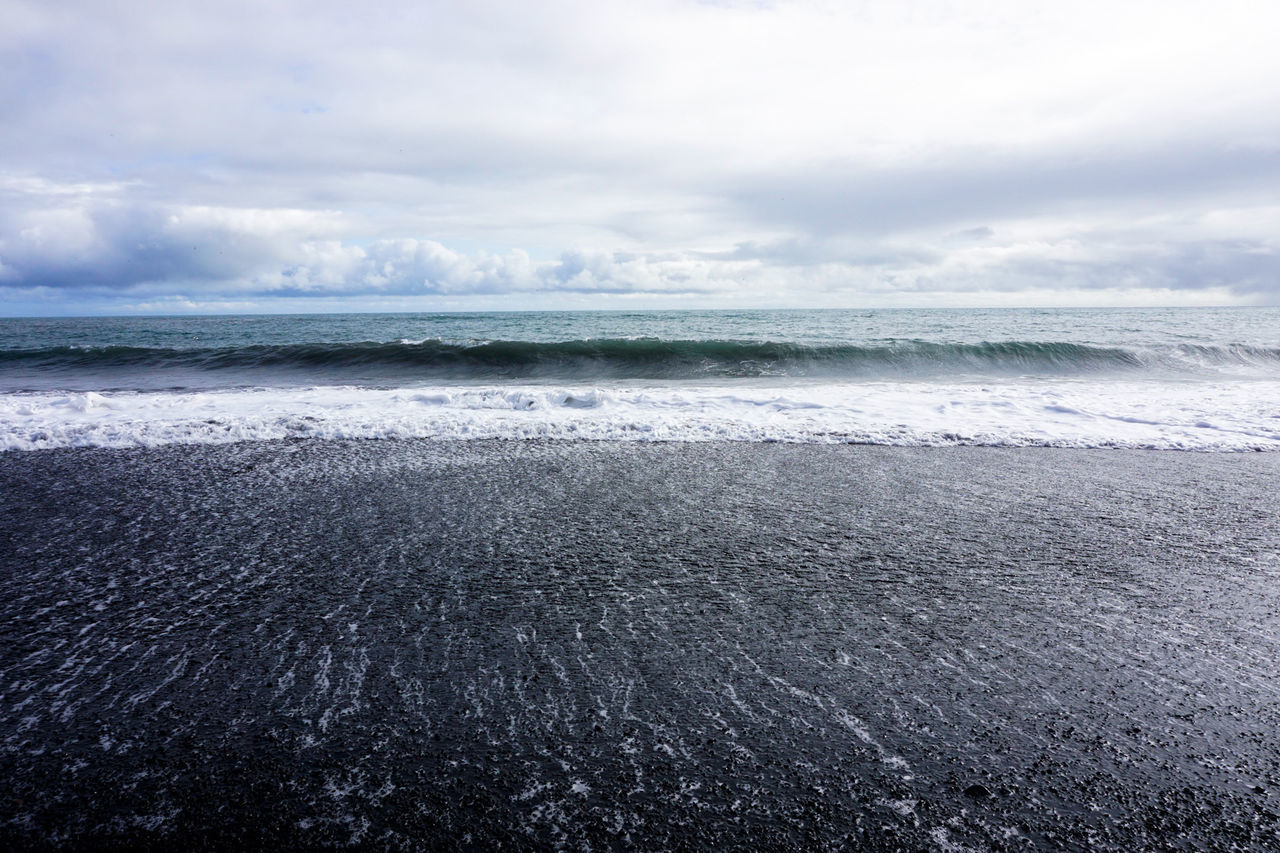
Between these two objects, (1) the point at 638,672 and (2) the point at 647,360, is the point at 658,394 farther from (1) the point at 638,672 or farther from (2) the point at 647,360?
(1) the point at 638,672

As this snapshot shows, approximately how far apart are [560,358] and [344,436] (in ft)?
37.9

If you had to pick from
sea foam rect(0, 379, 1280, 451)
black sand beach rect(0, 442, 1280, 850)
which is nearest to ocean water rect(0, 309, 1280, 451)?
sea foam rect(0, 379, 1280, 451)

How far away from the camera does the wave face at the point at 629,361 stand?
53.7 ft

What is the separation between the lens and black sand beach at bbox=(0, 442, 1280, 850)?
172 cm

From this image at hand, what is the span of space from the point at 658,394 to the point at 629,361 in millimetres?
7899

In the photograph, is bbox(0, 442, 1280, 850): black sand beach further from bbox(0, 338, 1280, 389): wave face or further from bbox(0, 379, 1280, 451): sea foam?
bbox(0, 338, 1280, 389): wave face

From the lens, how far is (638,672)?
239 cm

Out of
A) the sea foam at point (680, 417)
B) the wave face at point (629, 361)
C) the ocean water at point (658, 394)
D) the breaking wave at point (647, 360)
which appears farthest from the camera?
the breaking wave at point (647, 360)

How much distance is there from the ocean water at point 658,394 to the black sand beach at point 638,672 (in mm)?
2737

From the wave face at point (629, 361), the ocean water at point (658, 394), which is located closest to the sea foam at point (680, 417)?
the ocean water at point (658, 394)

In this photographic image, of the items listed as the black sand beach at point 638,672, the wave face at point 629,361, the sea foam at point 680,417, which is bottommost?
the black sand beach at point 638,672

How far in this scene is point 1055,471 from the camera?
5570 millimetres

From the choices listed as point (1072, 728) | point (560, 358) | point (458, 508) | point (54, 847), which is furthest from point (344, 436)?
point (560, 358)

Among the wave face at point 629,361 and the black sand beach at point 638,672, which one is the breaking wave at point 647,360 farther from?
the black sand beach at point 638,672
